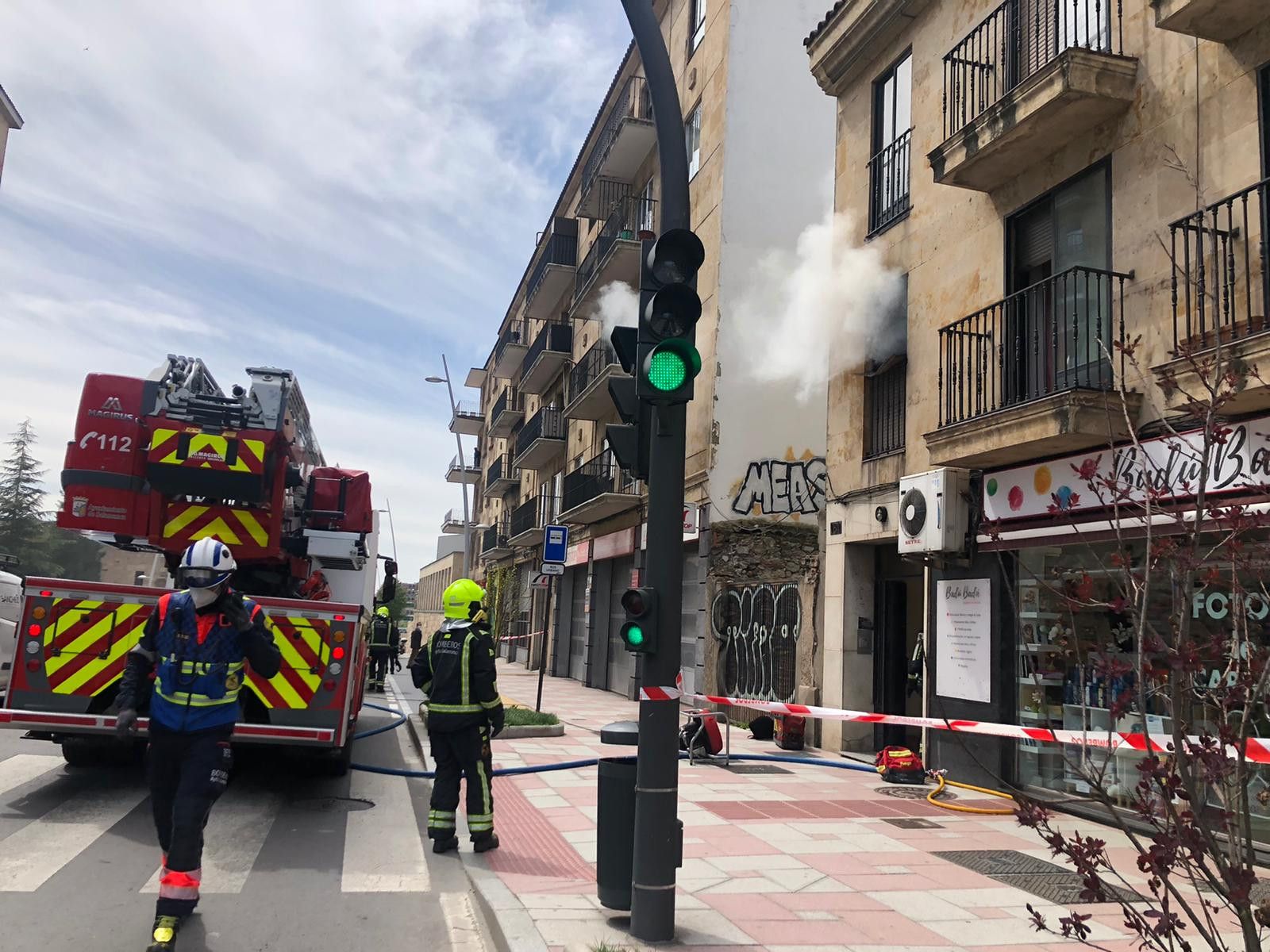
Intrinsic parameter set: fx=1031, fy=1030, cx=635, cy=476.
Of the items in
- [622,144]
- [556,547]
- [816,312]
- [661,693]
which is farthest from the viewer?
[622,144]

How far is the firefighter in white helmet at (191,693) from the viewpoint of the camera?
4.75m

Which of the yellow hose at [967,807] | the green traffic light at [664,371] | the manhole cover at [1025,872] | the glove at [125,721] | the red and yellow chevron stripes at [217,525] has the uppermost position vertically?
the green traffic light at [664,371]

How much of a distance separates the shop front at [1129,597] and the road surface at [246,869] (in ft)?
10.8

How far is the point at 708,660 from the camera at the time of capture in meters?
16.3

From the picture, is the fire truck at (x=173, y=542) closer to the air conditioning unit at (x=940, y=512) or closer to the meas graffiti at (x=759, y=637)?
the air conditioning unit at (x=940, y=512)

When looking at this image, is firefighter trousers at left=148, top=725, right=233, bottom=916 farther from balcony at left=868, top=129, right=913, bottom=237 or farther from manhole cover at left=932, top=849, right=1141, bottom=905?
balcony at left=868, top=129, right=913, bottom=237

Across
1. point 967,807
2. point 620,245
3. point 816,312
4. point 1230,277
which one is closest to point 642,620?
point 967,807

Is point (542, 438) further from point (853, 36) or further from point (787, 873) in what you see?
point (787, 873)

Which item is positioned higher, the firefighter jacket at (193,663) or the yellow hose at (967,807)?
the firefighter jacket at (193,663)

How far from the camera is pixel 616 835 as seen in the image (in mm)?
5160

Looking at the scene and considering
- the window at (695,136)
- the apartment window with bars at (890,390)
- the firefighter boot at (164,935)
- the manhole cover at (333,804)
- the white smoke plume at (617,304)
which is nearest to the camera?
the firefighter boot at (164,935)

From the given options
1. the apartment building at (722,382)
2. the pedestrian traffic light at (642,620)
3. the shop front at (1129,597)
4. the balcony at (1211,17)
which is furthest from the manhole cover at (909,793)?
the balcony at (1211,17)

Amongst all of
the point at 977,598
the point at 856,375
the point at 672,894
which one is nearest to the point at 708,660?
the point at 856,375

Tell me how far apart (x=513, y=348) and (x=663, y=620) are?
114 feet
